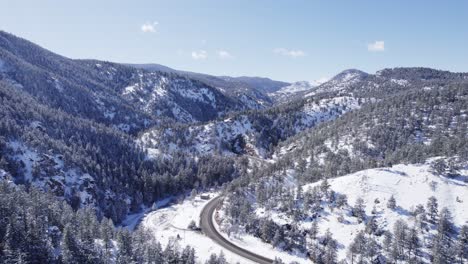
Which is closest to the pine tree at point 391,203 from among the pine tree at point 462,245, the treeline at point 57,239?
the pine tree at point 462,245

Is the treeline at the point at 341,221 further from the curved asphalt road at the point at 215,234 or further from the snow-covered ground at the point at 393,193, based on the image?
the curved asphalt road at the point at 215,234

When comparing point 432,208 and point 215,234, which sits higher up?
point 432,208

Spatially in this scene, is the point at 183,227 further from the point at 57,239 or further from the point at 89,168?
the point at 89,168

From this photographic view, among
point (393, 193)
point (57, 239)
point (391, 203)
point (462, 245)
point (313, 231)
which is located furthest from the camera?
point (393, 193)

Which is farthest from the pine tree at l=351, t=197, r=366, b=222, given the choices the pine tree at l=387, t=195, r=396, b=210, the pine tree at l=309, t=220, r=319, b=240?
the pine tree at l=309, t=220, r=319, b=240

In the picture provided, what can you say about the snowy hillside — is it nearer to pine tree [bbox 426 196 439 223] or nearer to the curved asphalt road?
pine tree [bbox 426 196 439 223]

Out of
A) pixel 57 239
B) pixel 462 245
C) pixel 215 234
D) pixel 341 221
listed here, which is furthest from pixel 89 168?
pixel 462 245
